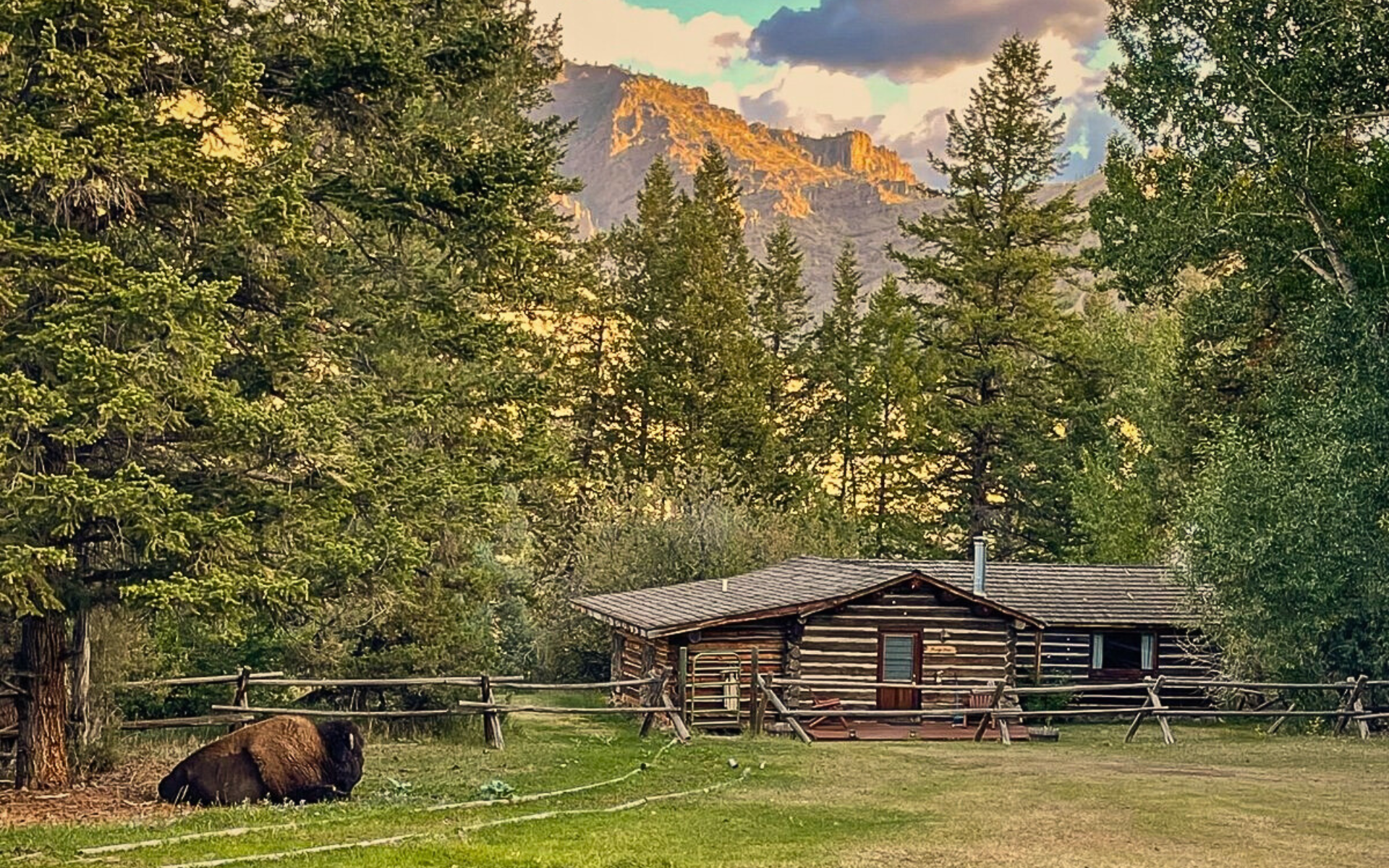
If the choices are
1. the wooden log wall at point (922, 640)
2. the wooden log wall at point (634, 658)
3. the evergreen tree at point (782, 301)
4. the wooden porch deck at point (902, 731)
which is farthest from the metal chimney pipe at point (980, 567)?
the evergreen tree at point (782, 301)

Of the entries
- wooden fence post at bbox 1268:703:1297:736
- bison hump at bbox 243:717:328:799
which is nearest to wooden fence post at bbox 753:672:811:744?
bison hump at bbox 243:717:328:799

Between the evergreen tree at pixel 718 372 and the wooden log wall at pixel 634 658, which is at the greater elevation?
the evergreen tree at pixel 718 372

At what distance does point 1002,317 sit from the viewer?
5338cm

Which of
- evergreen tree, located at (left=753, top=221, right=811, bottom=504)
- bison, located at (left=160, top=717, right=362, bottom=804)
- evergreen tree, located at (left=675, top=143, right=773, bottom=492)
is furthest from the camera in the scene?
evergreen tree, located at (left=753, top=221, right=811, bottom=504)

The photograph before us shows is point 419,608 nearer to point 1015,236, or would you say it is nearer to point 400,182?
point 400,182

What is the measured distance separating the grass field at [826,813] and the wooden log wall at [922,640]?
704cm

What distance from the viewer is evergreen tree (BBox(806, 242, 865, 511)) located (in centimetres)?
5569

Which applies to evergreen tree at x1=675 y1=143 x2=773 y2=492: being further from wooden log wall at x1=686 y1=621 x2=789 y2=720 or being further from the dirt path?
the dirt path

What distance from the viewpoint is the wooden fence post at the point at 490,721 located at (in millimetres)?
23844

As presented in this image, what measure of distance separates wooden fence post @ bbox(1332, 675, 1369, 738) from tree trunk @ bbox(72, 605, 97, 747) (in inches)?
871

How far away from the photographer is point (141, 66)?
702 inches

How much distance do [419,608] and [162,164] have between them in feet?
42.0

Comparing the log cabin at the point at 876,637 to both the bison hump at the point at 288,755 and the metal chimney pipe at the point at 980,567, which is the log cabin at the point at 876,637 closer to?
the metal chimney pipe at the point at 980,567

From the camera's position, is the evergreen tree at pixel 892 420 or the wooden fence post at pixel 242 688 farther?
the evergreen tree at pixel 892 420
